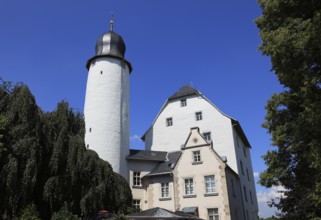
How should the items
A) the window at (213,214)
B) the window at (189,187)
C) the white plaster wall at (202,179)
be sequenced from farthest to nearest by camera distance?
1. the window at (189,187)
2. the white plaster wall at (202,179)
3. the window at (213,214)

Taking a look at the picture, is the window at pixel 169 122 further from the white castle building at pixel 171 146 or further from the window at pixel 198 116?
the window at pixel 198 116

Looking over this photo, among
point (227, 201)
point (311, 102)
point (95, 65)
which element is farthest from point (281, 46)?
point (95, 65)

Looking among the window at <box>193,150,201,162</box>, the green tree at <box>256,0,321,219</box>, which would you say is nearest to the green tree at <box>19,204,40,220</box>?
the green tree at <box>256,0,321,219</box>

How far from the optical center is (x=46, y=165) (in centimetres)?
1703

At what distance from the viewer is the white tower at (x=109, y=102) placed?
94.2ft

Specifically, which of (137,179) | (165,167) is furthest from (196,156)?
(137,179)

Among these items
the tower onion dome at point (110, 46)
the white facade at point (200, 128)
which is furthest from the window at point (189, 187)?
the tower onion dome at point (110, 46)

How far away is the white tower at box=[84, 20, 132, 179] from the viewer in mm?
28719

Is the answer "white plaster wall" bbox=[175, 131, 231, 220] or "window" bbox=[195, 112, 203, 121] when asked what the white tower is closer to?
"white plaster wall" bbox=[175, 131, 231, 220]

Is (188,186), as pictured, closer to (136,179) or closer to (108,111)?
(136,179)

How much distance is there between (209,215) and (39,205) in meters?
13.6

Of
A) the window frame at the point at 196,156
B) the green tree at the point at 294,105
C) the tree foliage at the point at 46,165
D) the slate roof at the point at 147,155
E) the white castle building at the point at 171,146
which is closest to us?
the green tree at the point at 294,105

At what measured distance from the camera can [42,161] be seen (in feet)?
55.5

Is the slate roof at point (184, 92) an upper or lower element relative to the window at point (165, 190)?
upper
